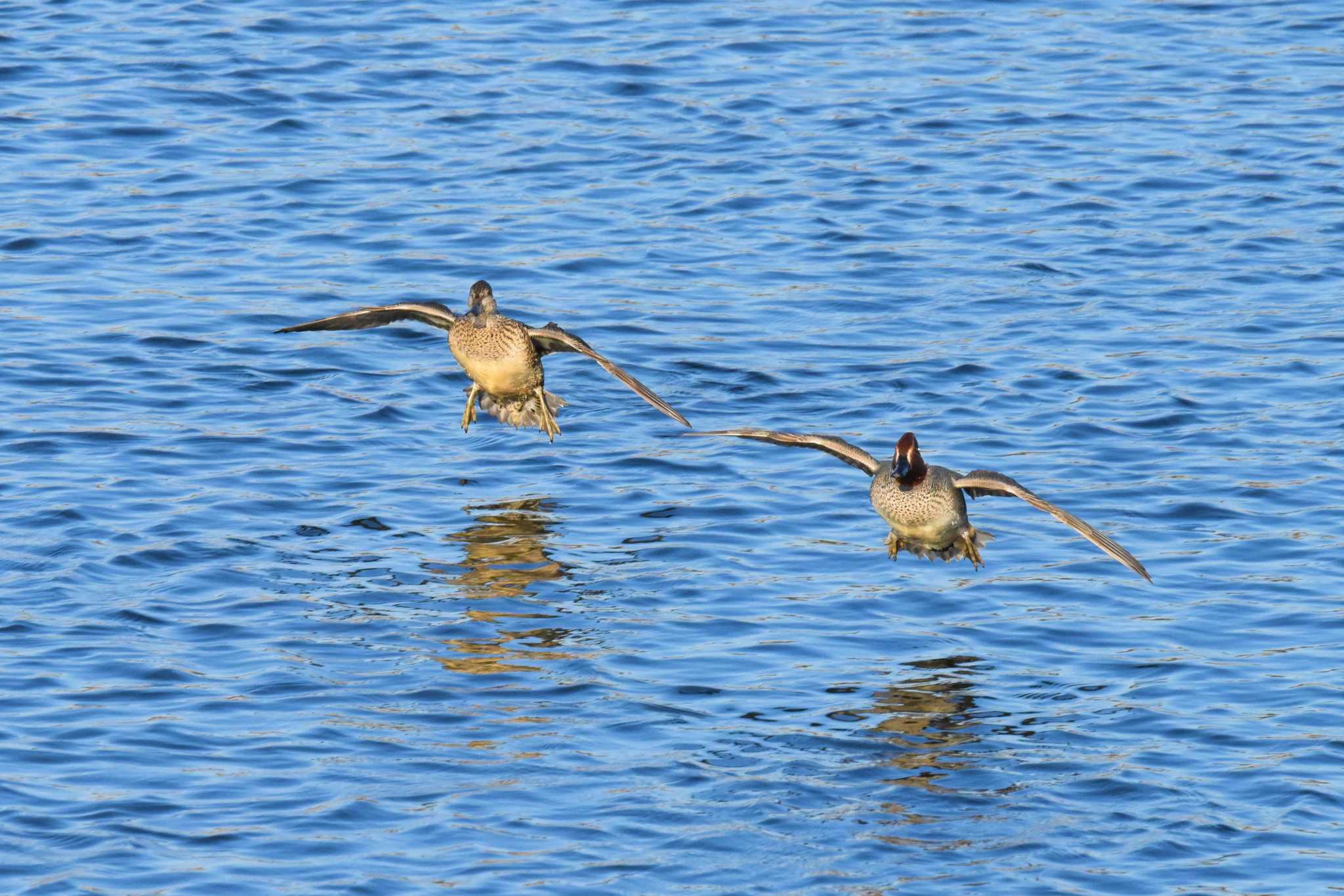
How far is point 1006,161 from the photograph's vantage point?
20109 mm

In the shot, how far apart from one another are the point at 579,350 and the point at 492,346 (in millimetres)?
834

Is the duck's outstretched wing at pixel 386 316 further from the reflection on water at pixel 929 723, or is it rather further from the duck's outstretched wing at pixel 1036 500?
the reflection on water at pixel 929 723

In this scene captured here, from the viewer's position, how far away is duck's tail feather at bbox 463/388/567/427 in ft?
46.1

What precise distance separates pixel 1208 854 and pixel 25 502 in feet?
23.9

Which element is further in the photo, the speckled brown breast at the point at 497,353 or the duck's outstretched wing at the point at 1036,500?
the speckled brown breast at the point at 497,353

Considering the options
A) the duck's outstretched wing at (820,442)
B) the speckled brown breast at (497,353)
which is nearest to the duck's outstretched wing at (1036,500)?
the duck's outstretched wing at (820,442)

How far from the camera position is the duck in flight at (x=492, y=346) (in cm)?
1357

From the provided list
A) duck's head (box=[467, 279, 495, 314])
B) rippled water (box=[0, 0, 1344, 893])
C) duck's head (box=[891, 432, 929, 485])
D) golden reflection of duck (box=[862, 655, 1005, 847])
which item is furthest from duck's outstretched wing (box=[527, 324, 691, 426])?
golden reflection of duck (box=[862, 655, 1005, 847])

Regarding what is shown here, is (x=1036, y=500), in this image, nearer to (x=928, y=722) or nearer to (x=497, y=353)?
(x=928, y=722)

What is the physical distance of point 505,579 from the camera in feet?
39.6

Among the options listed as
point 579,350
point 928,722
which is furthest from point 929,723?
point 579,350

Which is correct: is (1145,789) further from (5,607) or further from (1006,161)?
(1006,161)

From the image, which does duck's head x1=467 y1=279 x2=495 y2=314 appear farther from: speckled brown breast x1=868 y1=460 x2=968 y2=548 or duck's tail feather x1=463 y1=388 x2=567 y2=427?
speckled brown breast x1=868 y1=460 x2=968 y2=548

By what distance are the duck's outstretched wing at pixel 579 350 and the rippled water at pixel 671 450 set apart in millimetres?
831
